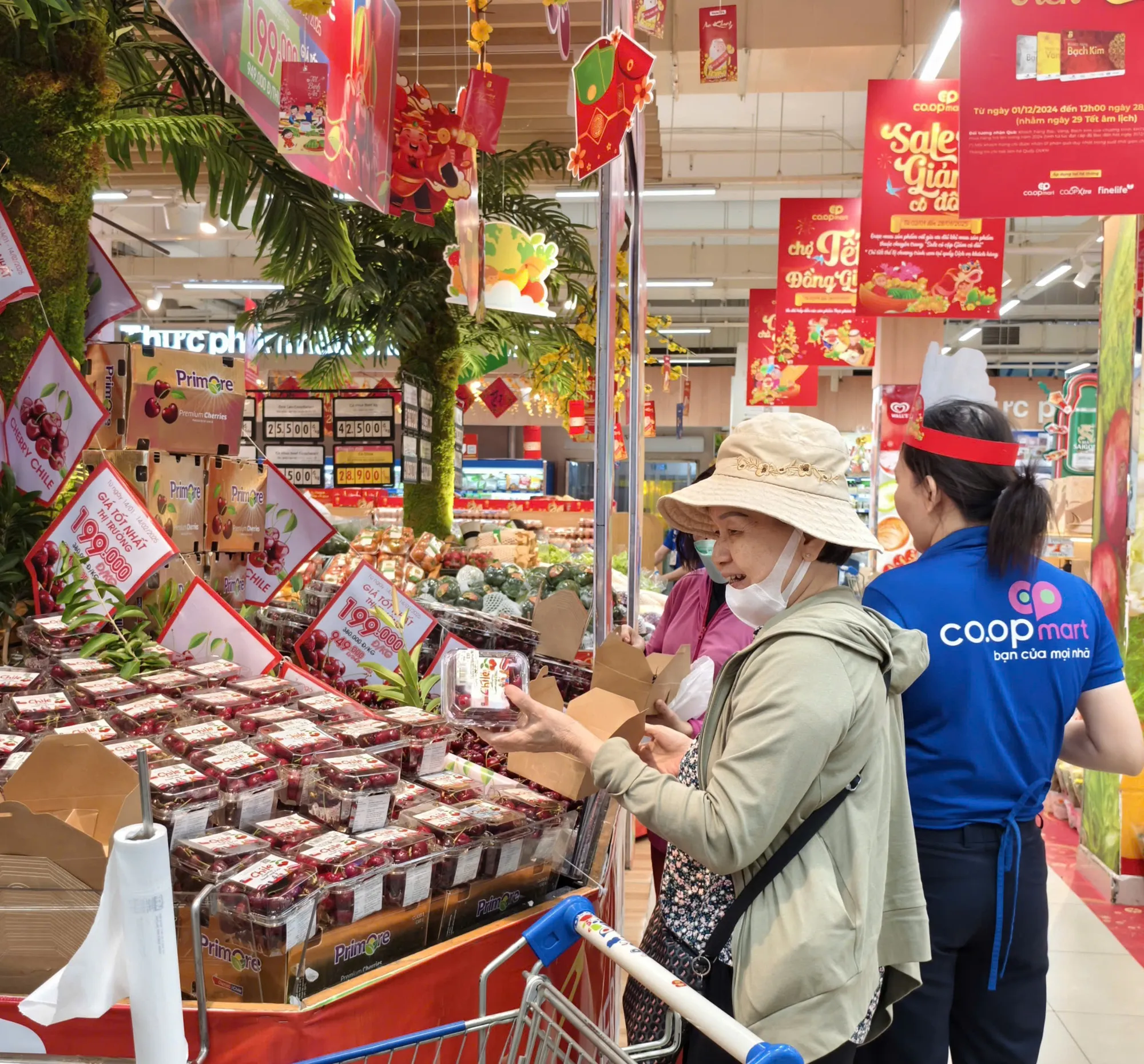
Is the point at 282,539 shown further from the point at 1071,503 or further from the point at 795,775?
the point at 1071,503

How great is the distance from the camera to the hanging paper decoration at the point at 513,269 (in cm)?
415

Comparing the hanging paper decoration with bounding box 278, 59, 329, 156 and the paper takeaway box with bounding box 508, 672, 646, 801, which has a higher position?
the hanging paper decoration with bounding box 278, 59, 329, 156

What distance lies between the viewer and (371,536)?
18.7 ft

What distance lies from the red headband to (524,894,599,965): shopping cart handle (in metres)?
1.23

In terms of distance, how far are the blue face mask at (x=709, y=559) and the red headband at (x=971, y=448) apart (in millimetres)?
482

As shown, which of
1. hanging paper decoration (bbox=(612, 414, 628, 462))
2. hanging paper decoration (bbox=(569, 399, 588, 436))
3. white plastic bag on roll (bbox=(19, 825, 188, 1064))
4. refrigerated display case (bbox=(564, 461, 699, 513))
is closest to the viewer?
white plastic bag on roll (bbox=(19, 825, 188, 1064))

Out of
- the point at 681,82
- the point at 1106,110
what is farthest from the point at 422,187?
the point at 681,82

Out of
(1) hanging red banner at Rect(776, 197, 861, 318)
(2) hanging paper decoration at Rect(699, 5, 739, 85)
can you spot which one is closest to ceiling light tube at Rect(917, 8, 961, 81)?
(2) hanging paper decoration at Rect(699, 5, 739, 85)

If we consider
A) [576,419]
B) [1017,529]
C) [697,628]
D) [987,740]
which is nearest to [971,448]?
[1017,529]

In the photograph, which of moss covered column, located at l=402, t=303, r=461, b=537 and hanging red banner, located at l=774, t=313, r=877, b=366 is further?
hanging red banner, located at l=774, t=313, r=877, b=366

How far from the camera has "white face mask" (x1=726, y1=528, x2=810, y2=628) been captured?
152cm

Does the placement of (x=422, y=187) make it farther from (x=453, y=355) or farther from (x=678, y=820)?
(x=453, y=355)

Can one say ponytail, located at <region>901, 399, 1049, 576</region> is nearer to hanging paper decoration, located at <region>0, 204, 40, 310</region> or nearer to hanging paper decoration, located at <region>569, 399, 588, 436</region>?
hanging paper decoration, located at <region>0, 204, 40, 310</region>

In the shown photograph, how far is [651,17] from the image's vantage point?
3682mm
